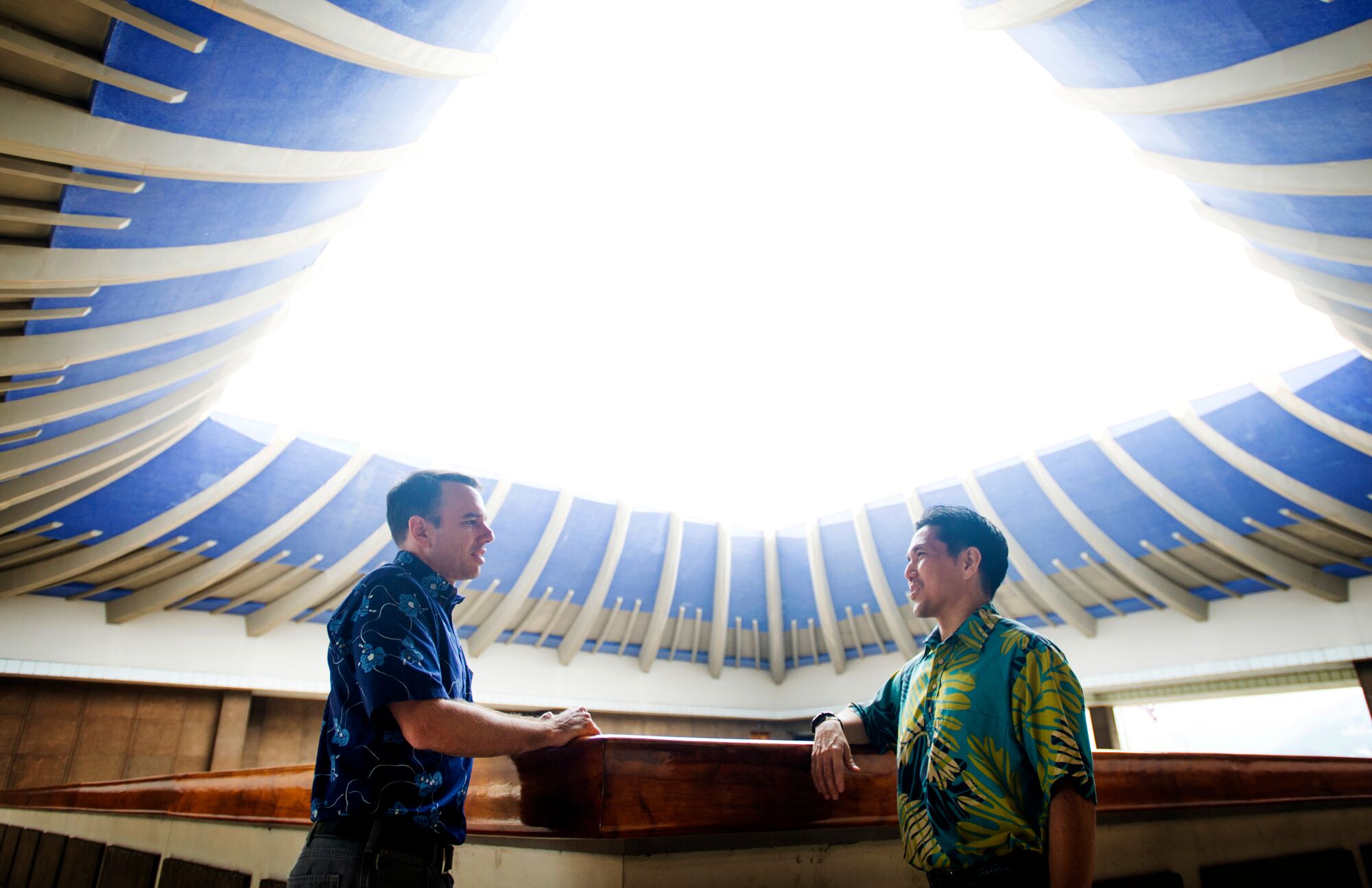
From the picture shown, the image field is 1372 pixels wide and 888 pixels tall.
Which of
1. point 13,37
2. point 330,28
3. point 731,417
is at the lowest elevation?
point 13,37

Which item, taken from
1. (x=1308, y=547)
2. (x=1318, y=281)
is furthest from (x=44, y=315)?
(x=1308, y=547)

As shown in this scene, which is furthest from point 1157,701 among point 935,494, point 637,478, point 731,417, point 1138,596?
point 637,478

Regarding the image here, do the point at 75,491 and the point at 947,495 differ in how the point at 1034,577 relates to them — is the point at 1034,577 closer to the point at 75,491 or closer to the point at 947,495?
the point at 947,495

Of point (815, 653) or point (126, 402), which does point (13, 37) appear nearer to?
point (126, 402)

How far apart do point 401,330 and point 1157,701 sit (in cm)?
1248

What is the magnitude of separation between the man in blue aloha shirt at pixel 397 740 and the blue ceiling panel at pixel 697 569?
12.5 m

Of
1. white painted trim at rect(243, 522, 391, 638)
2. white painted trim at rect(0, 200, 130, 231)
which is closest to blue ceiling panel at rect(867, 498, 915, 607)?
white painted trim at rect(243, 522, 391, 638)

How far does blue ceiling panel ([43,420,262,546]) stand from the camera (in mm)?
9469

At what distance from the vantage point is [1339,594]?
34.1ft

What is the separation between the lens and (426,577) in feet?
5.67

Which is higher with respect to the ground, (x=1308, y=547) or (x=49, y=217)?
(x=49, y=217)

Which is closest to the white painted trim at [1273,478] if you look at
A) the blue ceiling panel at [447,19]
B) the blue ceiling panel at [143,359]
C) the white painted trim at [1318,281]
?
the white painted trim at [1318,281]

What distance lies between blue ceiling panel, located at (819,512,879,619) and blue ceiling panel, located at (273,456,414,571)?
284 inches

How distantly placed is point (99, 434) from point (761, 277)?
8469mm
